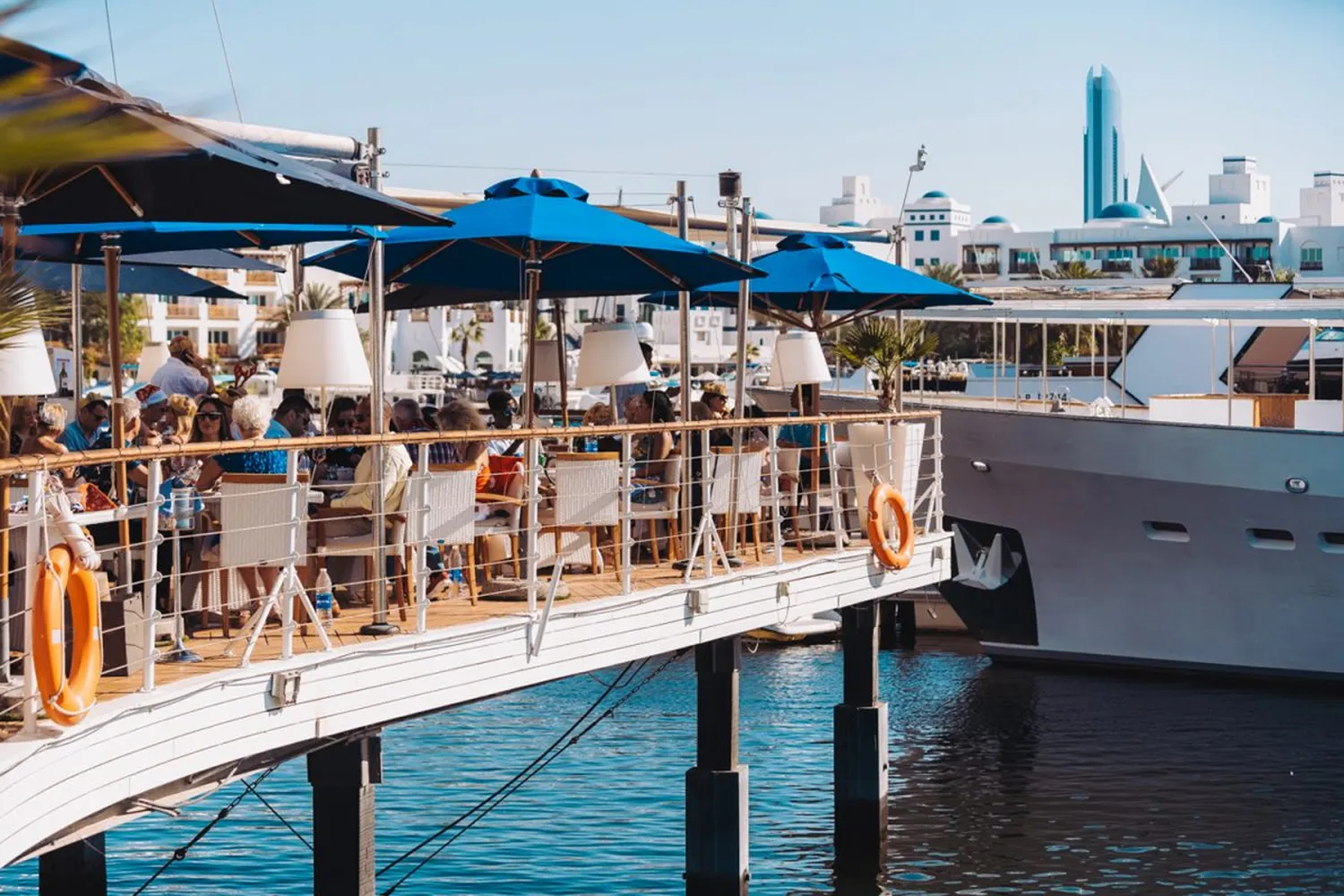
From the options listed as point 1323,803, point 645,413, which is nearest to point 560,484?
point 645,413

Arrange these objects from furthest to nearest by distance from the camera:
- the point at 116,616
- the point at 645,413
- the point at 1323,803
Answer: the point at 1323,803
the point at 645,413
the point at 116,616

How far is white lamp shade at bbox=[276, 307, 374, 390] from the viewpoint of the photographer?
10.1m

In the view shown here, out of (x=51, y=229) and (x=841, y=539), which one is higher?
(x=51, y=229)

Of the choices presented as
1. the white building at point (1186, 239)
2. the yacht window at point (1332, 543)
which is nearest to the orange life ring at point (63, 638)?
the yacht window at point (1332, 543)

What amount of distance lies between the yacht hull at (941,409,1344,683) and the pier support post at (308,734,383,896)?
15.1m

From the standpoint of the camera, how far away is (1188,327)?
27.8 meters

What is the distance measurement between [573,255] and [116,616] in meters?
6.40

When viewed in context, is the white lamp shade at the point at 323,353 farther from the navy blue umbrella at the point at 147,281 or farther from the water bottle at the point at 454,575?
the navy blue umbrella at the point at 147,281

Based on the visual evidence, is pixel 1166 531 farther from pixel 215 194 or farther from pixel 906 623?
pixel 215 194

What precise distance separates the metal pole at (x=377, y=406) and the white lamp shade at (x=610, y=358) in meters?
3.45

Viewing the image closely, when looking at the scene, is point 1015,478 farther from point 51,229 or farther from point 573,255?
point 51,229


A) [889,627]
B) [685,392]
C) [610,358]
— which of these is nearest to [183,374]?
[610,358]

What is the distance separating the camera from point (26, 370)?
8.59 meters

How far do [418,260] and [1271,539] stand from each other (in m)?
13.8
